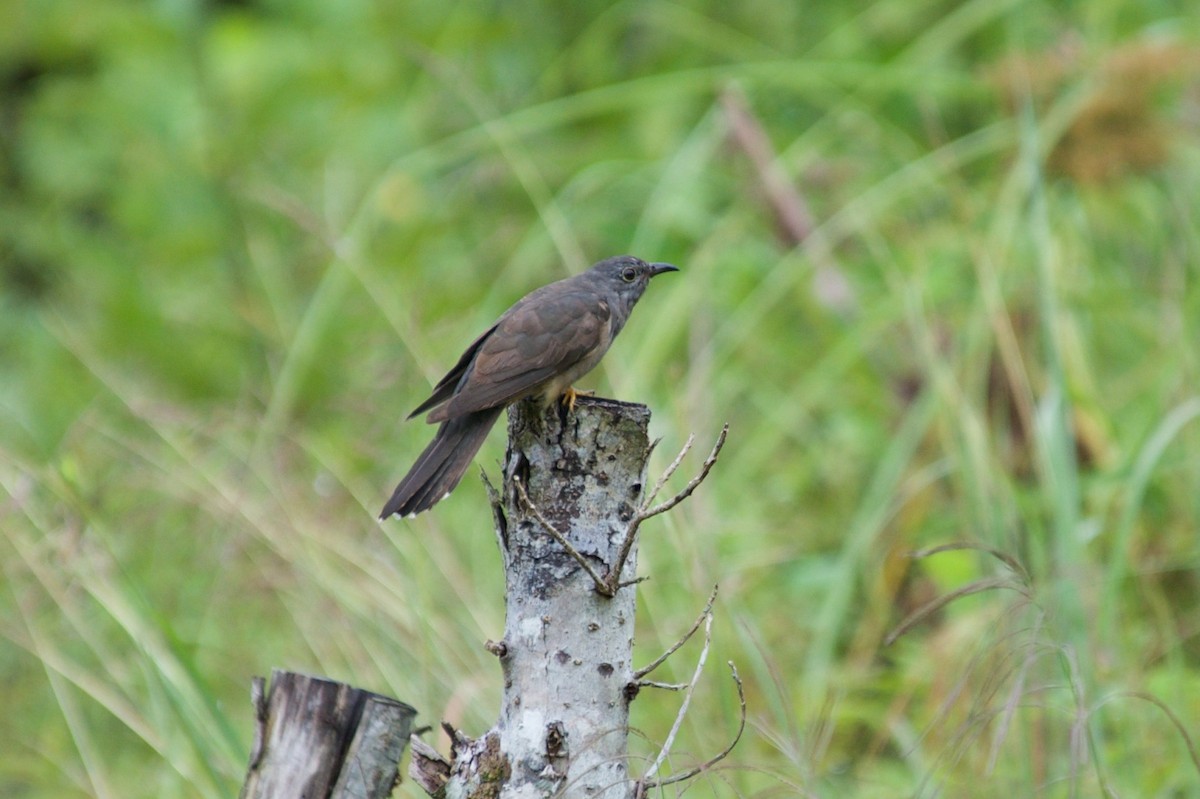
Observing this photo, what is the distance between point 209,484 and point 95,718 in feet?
5.17

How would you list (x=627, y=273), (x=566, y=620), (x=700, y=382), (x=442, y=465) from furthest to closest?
(x=700, y=382) < (x=627, y=273) < (x=442, y=465) < (x=566, y=620)

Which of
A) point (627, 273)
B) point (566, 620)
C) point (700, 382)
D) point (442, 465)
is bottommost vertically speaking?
point (566, 620)

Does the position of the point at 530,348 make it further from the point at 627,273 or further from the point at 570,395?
the point at 627,273

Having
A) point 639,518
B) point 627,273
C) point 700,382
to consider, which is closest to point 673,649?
point 639,518

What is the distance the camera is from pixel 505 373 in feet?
8.81

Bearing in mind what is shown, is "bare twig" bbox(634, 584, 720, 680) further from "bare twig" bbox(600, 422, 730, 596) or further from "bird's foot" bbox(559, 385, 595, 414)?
"bird's foot" bbox(559, 385, 595, 414)

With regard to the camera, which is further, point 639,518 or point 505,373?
point 505,373

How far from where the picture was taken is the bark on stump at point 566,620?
6.40 ft

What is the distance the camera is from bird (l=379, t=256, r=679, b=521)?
2.55m

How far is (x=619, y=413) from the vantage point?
211 centimetres

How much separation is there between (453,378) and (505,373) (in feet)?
0.54

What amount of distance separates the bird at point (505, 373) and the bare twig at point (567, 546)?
0.48 m

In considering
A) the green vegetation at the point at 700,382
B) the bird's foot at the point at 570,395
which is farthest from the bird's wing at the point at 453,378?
the green vegetation at the point at 700,382

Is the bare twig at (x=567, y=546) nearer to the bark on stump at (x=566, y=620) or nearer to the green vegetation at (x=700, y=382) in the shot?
the bark on stump at (x=566, y=620)
